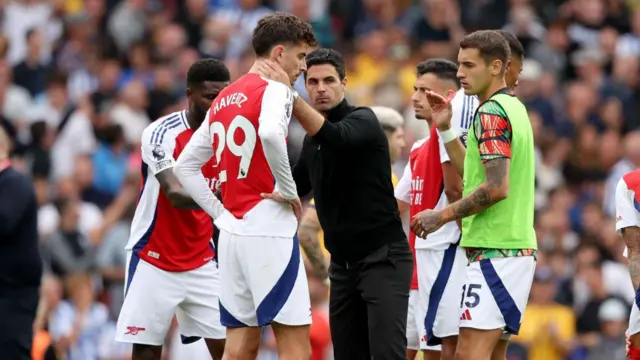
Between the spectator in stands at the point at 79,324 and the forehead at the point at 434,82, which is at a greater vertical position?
the forehead at the point at 434,82

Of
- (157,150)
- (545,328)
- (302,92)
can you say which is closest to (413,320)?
(157,150)

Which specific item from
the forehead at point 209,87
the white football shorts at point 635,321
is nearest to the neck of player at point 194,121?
the forehead at point 209,87

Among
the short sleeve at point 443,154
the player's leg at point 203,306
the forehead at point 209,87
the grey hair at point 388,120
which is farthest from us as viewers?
the grey hair at point 388,120

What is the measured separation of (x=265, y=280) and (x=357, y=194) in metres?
1.10

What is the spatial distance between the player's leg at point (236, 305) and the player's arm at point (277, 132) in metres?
0.56

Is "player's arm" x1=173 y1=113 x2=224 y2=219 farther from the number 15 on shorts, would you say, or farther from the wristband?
the number 15 on shorts

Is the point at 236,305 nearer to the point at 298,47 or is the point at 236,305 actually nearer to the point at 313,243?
the point at 313,243

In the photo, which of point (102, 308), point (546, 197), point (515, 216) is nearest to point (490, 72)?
point (515, 216)

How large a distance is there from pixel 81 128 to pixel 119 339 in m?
8.10

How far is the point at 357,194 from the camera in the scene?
10.9m

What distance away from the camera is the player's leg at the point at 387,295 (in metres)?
10.7

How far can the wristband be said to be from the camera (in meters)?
10.8

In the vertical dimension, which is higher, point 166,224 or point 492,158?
point 492,158

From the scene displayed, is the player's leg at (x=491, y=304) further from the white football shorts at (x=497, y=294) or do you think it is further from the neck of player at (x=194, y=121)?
the neck of player at (x=194, y=121)
